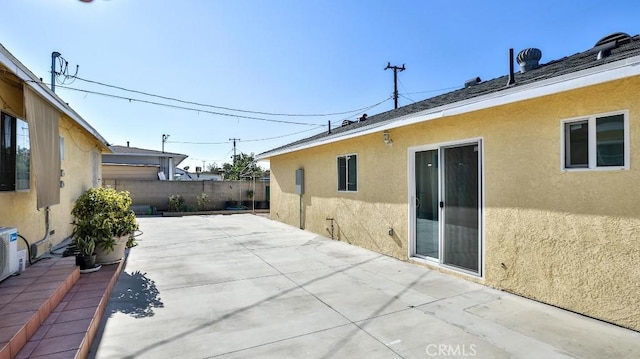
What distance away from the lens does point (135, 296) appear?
4.44 m

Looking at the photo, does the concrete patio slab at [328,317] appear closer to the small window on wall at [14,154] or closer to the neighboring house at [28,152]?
the neighboring house at [28,152]

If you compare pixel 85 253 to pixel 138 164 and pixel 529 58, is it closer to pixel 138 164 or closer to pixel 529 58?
pixel 529 58

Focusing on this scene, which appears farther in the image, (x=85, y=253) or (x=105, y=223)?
(x=105, y=223)

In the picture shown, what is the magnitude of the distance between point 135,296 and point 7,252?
1.52 m

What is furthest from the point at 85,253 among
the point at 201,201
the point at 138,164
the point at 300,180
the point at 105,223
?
the point at 138,164

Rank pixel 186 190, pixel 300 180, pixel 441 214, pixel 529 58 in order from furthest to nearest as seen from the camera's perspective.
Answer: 1. pixel 186 190
2. pixel 300 180
3. pixel 529 58
4. pixel 441 214

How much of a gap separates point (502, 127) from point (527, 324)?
2.64 metres

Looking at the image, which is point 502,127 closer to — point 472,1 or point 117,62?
point 472,1

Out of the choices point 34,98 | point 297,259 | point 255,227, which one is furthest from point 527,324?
point 255,227

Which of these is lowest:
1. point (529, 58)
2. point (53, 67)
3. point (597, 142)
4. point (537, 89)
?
point (597, 142)

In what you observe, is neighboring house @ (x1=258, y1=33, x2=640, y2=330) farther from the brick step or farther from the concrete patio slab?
the brick step

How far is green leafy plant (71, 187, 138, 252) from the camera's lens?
16.9ft

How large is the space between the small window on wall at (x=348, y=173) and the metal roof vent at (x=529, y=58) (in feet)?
13.3

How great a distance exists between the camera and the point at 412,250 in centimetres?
646
